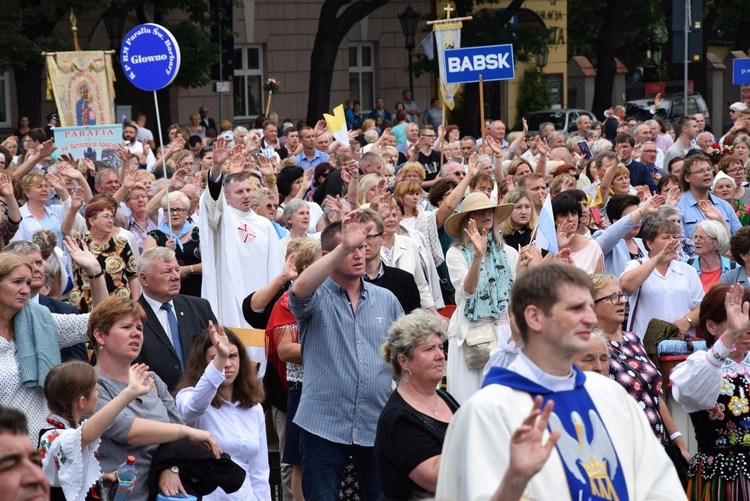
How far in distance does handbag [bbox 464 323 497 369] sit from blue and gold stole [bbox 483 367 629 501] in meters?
3.62

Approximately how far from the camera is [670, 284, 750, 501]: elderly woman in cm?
583

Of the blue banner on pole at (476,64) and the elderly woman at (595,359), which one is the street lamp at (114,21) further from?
the elderly woman at (595,359)

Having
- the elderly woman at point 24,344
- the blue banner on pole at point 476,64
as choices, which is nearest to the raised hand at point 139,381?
the elderly woman at point 24,344

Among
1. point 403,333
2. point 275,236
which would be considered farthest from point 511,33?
point 403,333

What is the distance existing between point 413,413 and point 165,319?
223 centimetres

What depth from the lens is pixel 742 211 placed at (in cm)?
1233

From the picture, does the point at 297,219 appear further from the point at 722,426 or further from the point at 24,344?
the point at 722,426

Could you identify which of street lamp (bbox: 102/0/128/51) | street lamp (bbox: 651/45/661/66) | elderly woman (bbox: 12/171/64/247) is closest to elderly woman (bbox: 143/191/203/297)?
elderly woman (bbox: 12/171/64/247)

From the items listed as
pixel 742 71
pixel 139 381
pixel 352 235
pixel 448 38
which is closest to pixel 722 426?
pixel 352 235

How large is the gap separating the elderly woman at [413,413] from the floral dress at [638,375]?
1.02m

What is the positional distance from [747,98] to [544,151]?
530 inches

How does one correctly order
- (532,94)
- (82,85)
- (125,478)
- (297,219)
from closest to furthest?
(125,478), (297,219), (82,85), (532,94)

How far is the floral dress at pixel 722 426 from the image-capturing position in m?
5.93

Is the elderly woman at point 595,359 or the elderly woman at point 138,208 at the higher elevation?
the elderly woman at point 138,208
